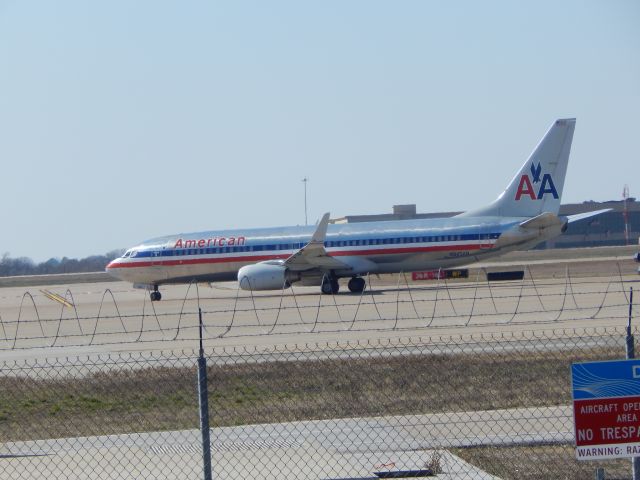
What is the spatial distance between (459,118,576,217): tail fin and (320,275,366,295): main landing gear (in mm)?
7252

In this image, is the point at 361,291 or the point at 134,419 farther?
the point at 361,291

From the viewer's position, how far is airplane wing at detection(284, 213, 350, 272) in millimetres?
40438

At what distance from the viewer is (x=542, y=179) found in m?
43.9

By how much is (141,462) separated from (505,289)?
33.4 meters

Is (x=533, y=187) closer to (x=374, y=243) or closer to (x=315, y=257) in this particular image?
(x=374, y=243)

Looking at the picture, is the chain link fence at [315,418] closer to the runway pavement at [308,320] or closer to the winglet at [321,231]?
the runway pavement at [308,320]

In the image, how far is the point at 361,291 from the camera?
42844mm

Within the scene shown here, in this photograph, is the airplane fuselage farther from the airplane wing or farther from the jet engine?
the jet engine

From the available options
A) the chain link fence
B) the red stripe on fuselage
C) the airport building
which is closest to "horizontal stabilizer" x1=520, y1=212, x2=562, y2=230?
the red stripe on fuselage

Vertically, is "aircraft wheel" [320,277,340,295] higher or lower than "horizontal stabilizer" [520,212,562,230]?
lower

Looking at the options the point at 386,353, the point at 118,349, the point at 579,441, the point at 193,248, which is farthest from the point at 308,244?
the point at 579,441

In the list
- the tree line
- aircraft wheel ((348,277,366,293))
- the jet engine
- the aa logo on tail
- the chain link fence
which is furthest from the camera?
the tree line

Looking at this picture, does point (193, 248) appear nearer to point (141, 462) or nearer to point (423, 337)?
point (423, 337)

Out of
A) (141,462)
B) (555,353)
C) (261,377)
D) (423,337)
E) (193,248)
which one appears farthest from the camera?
(193,248)
